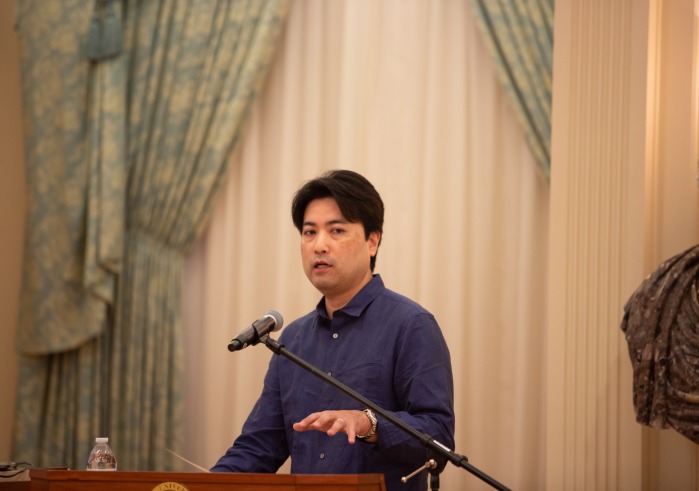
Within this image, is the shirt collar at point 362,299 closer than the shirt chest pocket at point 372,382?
No

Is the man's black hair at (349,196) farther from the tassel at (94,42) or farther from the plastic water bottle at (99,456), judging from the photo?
the tassel at (94,42)

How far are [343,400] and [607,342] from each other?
4.11 ft

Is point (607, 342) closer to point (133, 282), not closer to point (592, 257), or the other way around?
point (592, 257)

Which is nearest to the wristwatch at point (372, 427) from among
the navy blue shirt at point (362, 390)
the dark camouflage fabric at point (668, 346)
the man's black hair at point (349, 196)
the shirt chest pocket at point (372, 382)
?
the navy blue shirt at point (362, 390)

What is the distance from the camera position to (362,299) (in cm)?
278

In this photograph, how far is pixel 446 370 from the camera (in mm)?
2613

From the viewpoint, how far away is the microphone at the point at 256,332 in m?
2.16

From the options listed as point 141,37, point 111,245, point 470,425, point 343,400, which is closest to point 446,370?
point 343,400

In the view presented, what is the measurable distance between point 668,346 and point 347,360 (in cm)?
114

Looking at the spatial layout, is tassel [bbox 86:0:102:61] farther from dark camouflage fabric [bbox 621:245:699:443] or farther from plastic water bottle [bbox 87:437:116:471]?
dark camouflage fabric [bbox 621:245:699:443]

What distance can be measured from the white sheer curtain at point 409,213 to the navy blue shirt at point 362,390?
5.10ft

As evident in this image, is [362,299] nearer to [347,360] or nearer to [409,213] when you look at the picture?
[347,360]

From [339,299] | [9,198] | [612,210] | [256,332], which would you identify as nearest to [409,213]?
[612,210]

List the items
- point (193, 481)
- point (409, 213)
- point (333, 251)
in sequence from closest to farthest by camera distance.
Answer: point (193, 481)
point (333, 251)
point (409, 213)
